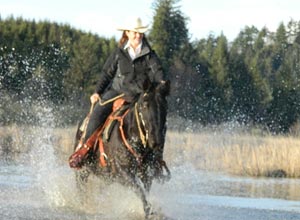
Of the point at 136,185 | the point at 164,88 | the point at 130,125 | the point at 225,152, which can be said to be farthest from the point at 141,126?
the point at 225,152

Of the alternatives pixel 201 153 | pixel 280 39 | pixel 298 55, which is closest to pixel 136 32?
pixel 201 153

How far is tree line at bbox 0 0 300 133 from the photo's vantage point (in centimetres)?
5428

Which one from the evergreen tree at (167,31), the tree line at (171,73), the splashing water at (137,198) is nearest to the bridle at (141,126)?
the splashing water at (137,198)

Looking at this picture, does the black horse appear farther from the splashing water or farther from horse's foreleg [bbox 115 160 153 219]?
the splashing water

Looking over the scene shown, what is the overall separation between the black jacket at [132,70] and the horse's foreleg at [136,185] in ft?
3.48

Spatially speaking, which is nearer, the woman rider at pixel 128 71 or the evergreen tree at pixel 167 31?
the woman rider at pixel 128 71

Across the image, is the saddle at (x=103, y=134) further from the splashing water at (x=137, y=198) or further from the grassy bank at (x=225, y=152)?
the grassy bank at (x=225, y=152)

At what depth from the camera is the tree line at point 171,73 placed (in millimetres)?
54281

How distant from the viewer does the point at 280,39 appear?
407 ft

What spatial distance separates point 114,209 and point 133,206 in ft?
1.06

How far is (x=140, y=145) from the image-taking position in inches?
478

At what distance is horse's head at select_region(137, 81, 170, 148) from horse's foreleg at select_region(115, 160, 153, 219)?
23.1 inches

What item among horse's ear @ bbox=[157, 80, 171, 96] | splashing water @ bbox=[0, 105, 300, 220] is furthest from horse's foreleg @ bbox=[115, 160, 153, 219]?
horse's ear @ bbox=[157, 80, 171, 96]

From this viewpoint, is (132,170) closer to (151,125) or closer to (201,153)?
(151,125)
